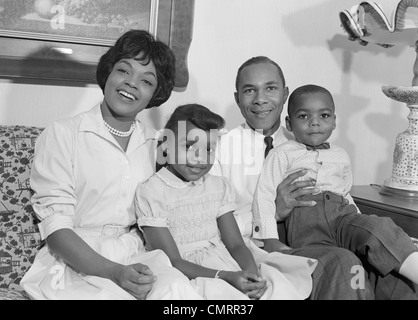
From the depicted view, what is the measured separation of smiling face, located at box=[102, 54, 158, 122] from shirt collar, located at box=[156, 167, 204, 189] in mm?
205

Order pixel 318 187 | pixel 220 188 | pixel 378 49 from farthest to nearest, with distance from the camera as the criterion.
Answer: pixel 378 49
pixel 318 187
pixel 220 188

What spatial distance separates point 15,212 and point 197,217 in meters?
0.57

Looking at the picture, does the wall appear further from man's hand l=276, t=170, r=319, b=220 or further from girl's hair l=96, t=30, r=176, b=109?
man's hand l=276, t=170, r=319, b=220

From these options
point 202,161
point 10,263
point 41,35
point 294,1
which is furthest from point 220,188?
point 294,1

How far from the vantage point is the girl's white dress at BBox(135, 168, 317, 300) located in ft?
5.11

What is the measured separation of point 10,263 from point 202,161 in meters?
0.66

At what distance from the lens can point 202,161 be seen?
5.43 ft

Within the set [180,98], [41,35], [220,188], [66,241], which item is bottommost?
[66,241]

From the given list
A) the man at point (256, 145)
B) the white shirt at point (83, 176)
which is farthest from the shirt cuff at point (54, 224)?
the man at point (256, 145)

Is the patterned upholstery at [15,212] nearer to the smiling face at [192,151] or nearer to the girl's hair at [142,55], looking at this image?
the girl's hair at [142,55]

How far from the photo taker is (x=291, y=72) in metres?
2.57

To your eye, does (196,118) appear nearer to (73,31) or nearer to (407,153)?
(73,31)
